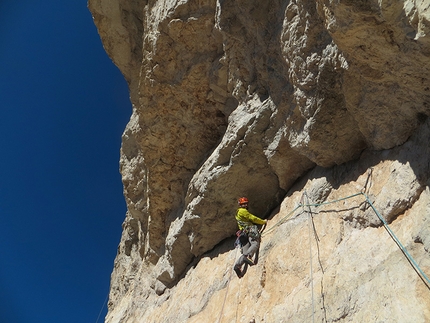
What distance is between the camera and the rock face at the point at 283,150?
409cm

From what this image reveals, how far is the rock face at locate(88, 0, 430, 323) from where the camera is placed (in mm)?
4090

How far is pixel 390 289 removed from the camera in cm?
396

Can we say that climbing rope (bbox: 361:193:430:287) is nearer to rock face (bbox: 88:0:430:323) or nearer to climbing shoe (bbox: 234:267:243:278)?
rock face (bbox: 88:0:430:323)

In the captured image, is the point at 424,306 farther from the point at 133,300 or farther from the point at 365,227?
the point at 133,300

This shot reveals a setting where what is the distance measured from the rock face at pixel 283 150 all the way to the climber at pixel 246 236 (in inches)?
8.5

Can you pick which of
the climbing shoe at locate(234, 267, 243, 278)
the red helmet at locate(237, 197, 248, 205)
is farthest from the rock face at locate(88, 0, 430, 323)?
the red helmet at locate(237, 197, 248, 205)

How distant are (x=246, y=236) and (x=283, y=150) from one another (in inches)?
74.2

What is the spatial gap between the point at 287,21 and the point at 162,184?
19.1ft

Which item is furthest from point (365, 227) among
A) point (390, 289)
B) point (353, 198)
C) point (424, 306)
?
point (424, 306)

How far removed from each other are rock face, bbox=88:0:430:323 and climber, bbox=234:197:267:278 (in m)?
0.22

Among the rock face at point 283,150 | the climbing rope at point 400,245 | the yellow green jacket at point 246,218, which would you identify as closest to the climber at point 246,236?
the yellow green jacket at point 246,218

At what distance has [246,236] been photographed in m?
7.39

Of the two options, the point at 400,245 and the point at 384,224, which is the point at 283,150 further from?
the point at 400,245

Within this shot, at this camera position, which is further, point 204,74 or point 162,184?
point 162,184
